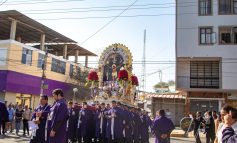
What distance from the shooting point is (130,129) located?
15312 millimetres

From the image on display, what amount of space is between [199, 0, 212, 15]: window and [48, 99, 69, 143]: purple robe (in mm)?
26671

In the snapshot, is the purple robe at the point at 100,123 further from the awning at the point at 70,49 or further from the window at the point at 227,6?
the awning at the point at 70,49

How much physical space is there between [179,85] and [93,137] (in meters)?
17.4

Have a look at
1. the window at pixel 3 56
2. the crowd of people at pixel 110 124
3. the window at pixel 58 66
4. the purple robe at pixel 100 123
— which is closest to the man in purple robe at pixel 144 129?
the crowd of people at pixel 110 124

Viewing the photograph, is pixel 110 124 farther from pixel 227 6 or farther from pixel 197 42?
pixel 227 6

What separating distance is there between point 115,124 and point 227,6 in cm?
2310

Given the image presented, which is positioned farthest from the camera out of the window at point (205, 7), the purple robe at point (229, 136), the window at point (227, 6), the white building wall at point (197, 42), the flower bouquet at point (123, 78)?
the window at point (205, 7)

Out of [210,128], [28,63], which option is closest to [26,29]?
[28,63]

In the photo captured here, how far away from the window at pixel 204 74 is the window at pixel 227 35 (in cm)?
232

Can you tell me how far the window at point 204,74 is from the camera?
3150cm

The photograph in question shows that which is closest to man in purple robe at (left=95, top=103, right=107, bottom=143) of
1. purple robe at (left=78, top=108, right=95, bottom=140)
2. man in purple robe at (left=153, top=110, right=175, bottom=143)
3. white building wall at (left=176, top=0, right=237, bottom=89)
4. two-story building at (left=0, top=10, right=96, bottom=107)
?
purple robe at (left=78, top=108, right=95, bottom=140)

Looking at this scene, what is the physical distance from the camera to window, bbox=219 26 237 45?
3112 cm

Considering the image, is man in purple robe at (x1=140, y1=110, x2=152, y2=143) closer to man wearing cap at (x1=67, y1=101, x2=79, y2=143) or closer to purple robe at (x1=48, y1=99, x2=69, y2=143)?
man wearing cap at (x1=67, y1=101, x2=79, y2=143)

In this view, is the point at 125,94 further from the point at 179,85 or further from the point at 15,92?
the point at 15,92
